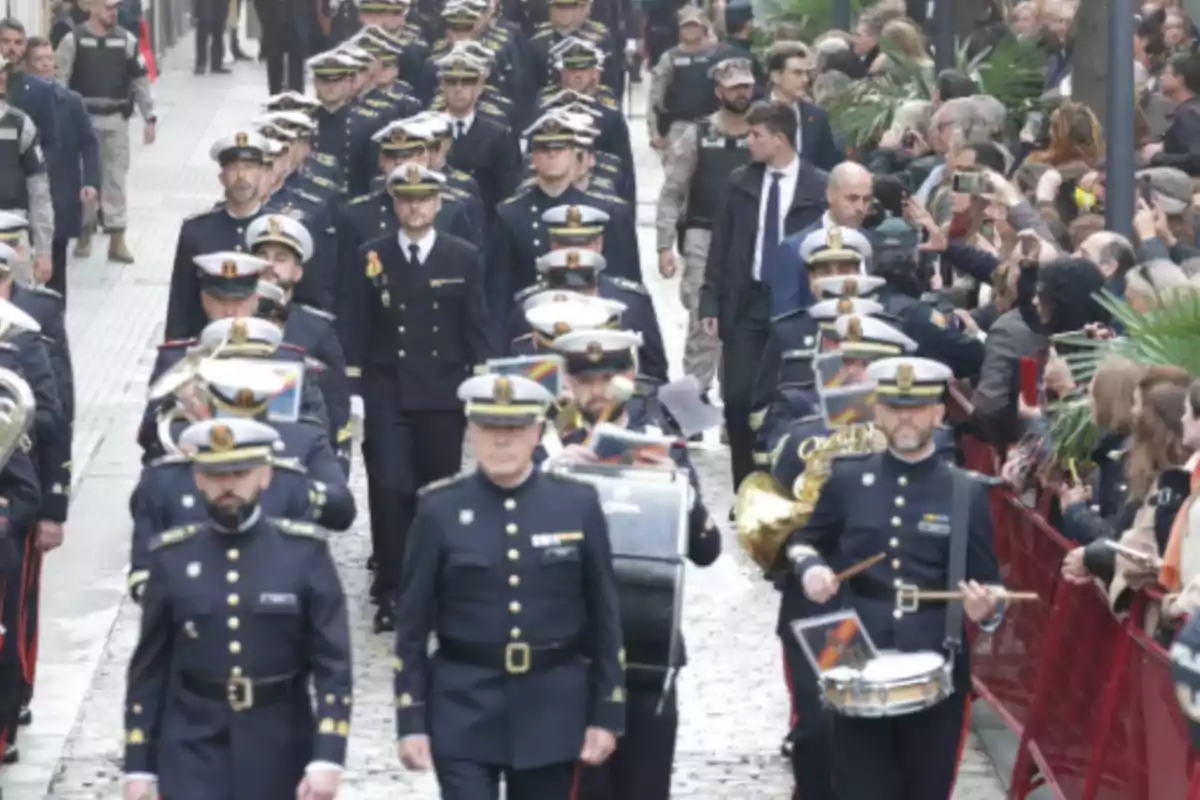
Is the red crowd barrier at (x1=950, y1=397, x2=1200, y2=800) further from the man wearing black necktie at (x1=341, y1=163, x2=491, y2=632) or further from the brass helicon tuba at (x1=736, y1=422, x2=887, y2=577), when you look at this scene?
the man wearing black necktie at (x1=341, y1=163, x2=491, y2=632)

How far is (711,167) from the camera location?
1880cm

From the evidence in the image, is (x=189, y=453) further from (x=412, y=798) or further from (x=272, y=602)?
(x=412, y=798)

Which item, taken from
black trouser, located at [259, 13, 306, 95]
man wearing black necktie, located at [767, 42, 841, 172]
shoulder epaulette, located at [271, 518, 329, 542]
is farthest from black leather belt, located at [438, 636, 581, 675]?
black trouser, located at [259, 13, 306, 95]

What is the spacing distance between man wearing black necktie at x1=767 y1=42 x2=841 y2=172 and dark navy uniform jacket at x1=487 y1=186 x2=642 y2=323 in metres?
2.13

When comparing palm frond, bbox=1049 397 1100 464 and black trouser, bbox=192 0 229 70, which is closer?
palm frond, bbox=1049 397 1100 464

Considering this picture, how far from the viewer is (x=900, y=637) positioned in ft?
35.1

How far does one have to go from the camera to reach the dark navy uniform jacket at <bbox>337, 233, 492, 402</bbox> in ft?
49.5

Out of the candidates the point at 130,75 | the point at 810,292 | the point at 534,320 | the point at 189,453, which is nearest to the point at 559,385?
the point at 534,320

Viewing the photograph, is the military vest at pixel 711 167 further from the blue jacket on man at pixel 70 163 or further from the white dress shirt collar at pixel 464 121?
the blue jacket on man at pixel 70 163

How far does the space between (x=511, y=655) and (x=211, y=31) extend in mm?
30316

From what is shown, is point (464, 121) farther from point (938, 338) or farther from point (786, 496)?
point (786, 496)

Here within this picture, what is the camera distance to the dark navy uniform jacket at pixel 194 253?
14.8 meters

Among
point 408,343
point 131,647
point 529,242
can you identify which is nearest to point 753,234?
point 529,242

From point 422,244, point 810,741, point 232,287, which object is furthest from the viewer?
point 422,244
